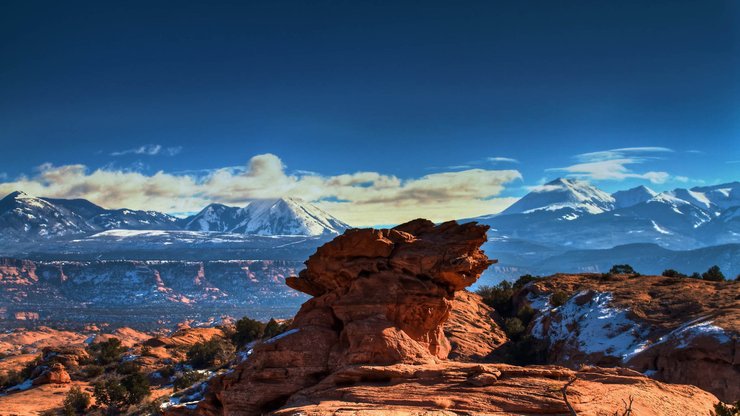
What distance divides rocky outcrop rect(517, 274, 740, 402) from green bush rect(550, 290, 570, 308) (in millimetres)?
433

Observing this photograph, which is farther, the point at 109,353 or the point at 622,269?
the point at 622,269

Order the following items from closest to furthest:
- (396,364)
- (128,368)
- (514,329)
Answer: (396,364)
(514,329)
(128,368)

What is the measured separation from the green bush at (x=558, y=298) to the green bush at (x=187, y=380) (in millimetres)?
31781

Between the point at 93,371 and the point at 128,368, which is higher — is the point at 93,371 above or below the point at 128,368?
below

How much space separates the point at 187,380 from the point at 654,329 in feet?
123

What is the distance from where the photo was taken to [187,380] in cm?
5288

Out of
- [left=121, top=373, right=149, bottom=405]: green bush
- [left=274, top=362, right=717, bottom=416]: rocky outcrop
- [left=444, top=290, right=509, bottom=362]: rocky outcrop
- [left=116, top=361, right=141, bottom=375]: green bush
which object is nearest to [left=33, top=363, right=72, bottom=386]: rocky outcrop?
[left=116, top=361, right=141, bottom=375]: green bush

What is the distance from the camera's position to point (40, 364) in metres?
61.3

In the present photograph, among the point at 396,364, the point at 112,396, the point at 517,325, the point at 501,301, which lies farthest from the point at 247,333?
the point at 396,364

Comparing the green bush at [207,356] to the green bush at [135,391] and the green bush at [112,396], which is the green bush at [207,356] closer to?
the green bush at [135,391]

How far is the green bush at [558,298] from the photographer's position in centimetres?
5453

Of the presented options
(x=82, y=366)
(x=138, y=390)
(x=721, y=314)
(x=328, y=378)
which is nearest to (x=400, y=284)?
(x=328, y=378)

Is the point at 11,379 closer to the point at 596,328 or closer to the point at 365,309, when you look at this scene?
the point at 365,309

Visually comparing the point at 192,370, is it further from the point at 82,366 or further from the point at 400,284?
the point at 400,284
